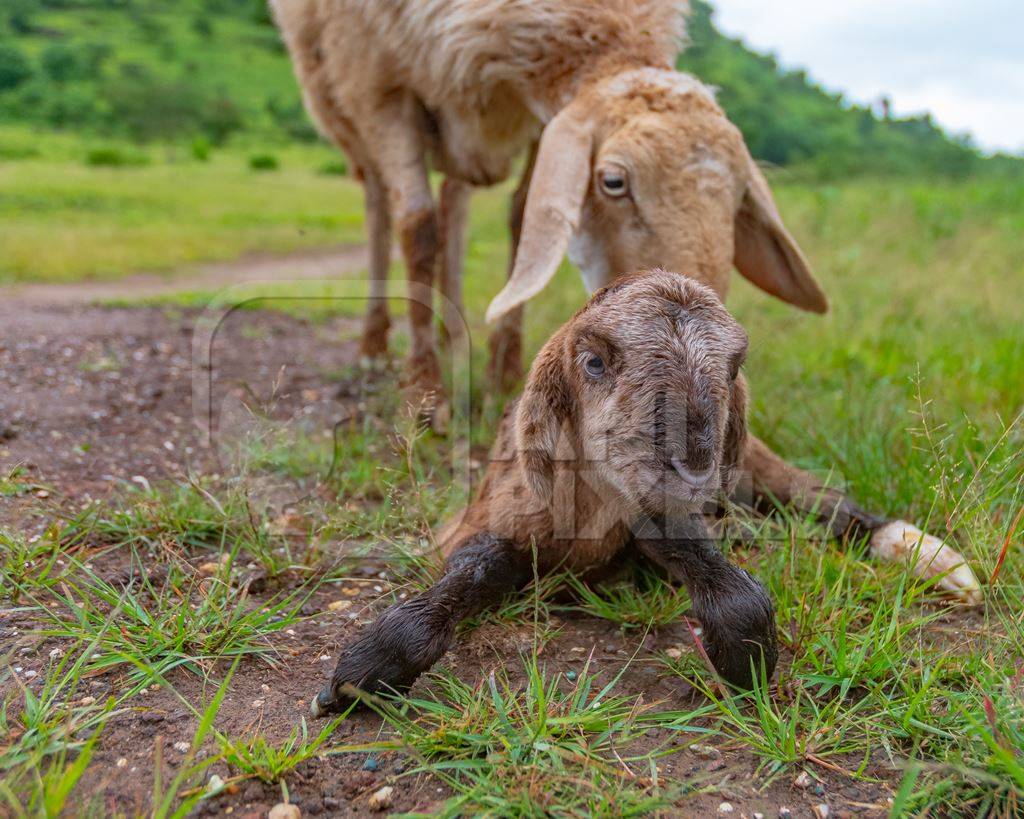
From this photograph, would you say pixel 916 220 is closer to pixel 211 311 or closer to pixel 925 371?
pixel 925 371

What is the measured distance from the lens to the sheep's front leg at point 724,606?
217 cm

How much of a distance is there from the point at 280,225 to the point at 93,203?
2.71 m

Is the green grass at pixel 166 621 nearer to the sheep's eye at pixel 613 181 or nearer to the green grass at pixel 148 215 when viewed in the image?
the sheep's eye at pixel 613 181

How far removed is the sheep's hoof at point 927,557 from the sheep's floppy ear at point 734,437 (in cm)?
58

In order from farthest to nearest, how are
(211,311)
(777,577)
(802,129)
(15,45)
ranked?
1. (802,129)
2. (15,45)
3. (211,311)
4. (777,577)

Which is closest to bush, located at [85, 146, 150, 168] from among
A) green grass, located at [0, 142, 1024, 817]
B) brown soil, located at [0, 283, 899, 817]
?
brown soil, located at [0, 283, 899, 817]

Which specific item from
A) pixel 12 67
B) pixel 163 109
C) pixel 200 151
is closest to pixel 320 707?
pixel 200 151

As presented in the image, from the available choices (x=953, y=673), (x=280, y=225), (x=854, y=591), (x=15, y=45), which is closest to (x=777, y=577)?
(x=854, y=591)

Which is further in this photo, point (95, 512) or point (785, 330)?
point (785, 330)

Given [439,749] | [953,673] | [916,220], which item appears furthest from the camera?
[916,220]

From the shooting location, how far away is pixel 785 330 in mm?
5785

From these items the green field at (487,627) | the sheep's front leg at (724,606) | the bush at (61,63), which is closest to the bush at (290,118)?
the bush at (61,63)

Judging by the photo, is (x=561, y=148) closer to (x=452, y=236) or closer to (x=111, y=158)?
(x=452, y=236)

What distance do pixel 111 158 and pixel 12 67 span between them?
5.27 metres
